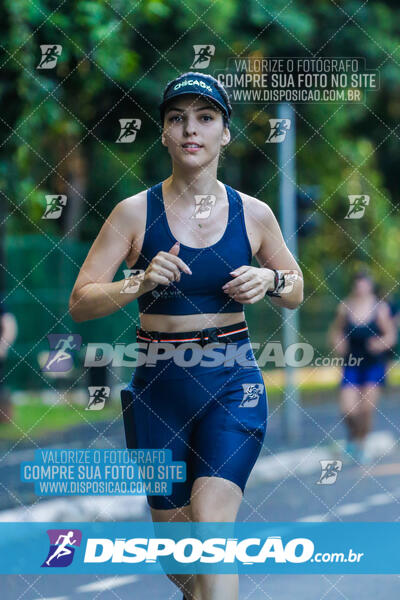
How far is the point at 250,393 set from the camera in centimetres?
416

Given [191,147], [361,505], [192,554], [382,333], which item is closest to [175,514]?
[192,554]

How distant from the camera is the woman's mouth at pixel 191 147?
4121mm

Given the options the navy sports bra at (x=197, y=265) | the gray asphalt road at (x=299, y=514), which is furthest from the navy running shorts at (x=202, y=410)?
the gray asphalt road at (x=299, y=514)

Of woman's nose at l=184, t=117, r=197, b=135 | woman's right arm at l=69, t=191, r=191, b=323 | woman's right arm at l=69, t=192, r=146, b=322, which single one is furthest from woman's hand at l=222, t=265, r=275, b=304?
woman's nose at l=184, t=117, r=197, b=135

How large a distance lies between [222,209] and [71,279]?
1190 centimetres

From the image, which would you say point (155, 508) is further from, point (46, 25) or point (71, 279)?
point (71, 279)

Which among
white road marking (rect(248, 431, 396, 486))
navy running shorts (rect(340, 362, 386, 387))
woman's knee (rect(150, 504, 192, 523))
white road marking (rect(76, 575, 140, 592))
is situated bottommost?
white road marking (rect(76, 575, 140, 592))

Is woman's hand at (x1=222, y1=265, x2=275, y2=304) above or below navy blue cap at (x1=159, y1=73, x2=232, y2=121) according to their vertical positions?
below

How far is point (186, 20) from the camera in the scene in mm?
12297

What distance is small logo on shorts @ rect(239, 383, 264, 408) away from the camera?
13.6ft

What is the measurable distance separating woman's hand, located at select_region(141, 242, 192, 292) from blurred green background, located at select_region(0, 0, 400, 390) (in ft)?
16.7

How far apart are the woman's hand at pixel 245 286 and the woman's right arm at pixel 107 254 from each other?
1.26 feet

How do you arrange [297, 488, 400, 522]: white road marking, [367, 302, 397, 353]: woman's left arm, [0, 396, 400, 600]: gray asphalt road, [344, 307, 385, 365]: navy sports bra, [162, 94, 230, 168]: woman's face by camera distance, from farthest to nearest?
[344, 307, 385, 365]: navy sports bra → [367, 302, 397, 353]: woman's left arm → [297, 488, 400, 522]: white road marking → [0, 396, 400, 600]: gray asphalt road → [162, 94, 230, 168]: woman's face

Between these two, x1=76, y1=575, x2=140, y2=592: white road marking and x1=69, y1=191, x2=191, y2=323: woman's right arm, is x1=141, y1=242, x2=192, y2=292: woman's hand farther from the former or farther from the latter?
x1=76, y1=575, x2=140, y2=592: white road marking
